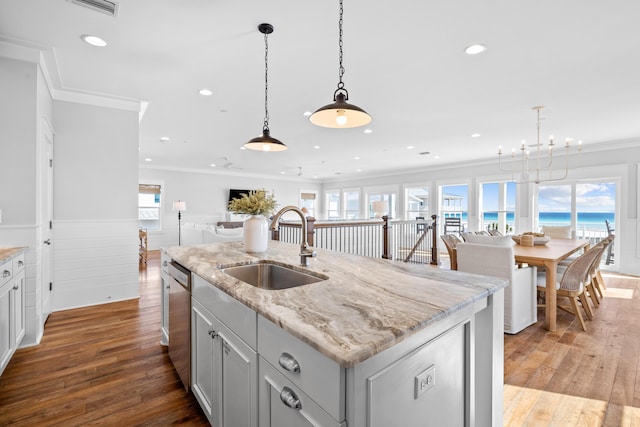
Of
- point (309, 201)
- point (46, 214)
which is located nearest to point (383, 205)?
point (309, 201)

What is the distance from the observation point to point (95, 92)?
3.60 m

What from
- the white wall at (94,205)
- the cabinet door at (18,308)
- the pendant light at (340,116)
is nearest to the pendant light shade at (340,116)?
the pendant light at (340,116)

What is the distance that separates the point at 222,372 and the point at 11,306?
1.98 m

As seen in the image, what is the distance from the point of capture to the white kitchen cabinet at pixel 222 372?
1216 mm

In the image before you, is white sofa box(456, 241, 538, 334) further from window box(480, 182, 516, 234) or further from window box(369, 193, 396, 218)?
window box(369, 193, 396, 218)

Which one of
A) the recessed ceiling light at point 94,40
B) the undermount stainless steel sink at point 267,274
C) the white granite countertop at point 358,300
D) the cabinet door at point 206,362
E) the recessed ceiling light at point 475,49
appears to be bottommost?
the cabinet door at point 206,362

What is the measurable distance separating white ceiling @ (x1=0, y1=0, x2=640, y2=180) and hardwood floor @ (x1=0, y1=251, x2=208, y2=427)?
2539 mm

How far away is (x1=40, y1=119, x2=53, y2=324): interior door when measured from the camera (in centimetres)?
301

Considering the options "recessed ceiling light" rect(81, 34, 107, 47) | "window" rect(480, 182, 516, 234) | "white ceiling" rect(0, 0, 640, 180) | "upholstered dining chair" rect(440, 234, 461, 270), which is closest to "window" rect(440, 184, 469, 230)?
"window" rect(480, 182, 516, 234)

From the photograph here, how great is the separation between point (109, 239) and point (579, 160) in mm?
8586

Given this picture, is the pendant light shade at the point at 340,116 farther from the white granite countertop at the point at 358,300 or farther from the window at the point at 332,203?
the window at the point at 332,203

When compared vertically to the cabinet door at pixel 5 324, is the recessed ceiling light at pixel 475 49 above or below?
above

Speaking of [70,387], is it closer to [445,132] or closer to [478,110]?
[478,110]

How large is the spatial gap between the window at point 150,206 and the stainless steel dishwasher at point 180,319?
8.04 metres
